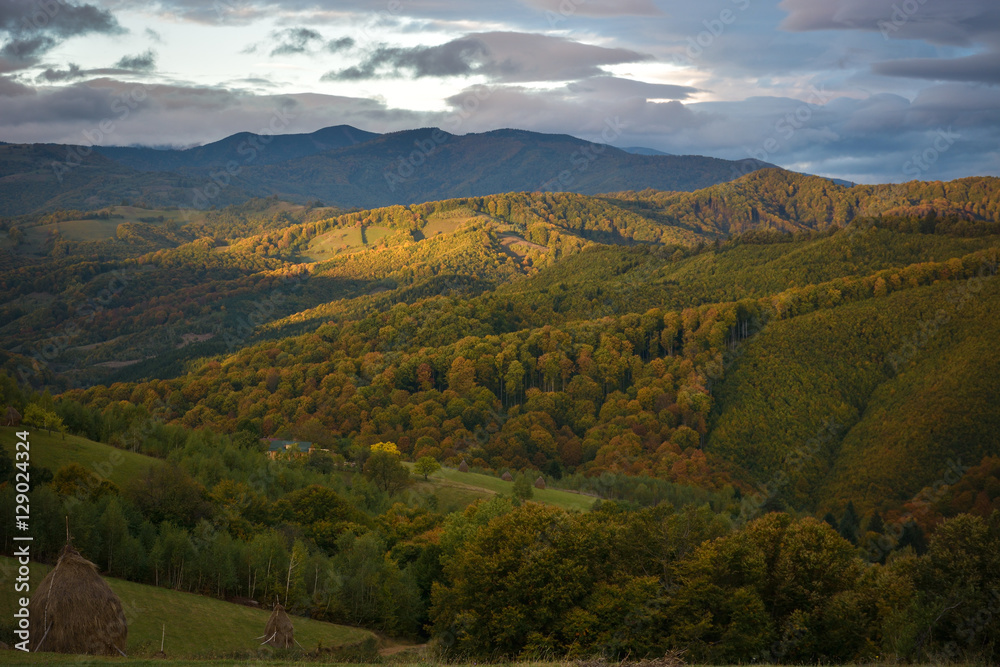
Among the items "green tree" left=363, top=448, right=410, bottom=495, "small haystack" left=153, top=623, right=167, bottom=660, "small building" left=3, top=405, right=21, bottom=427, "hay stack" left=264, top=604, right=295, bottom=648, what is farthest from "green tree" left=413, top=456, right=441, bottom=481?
"small haystack" left=153, top=623, right=167, bottom=660

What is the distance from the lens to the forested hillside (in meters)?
32.9

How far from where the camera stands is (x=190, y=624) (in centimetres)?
3581

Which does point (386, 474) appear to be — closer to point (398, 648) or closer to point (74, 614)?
point (398, 648)

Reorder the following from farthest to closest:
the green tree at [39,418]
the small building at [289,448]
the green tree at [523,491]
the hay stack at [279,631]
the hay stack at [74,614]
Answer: the small building at [289,448]
the green tree at [523,491]
the green tree at [39,418]
the hay stack at [279,631]
the hay stack at [74,614]

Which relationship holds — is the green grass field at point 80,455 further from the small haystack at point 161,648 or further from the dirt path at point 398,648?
the dirt path at point 398,648

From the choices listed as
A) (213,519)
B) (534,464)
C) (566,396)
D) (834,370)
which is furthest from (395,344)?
(213,519)

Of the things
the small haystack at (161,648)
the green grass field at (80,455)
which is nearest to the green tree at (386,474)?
the green grass field at (80,455)

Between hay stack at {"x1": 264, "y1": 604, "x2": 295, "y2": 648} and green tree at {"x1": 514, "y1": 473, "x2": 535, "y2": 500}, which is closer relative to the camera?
hay stack at {"x1": 264, "y1": 604, "x2": 295, "y2": 648}

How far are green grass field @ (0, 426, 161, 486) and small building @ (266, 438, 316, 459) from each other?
2219 centimetres

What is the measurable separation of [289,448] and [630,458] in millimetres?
54987

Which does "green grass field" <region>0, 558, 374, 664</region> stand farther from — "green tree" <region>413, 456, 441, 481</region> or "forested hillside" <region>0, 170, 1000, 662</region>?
"green tree" <region>413, 456, 441, 481</region>

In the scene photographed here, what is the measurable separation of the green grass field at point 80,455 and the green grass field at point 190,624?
713 inches

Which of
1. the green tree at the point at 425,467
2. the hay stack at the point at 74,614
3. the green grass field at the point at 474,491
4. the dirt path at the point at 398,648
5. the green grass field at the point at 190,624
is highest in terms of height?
the hay stack at the point at 74,614

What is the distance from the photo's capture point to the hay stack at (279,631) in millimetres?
34500
